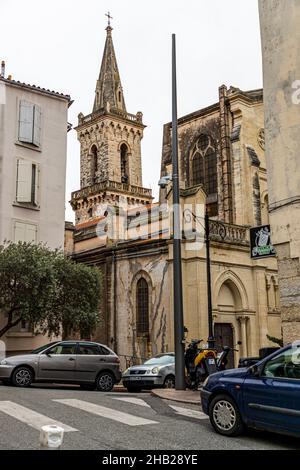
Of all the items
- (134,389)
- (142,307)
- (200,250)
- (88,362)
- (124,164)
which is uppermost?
(124,164)

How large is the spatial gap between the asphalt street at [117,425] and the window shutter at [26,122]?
13.9m

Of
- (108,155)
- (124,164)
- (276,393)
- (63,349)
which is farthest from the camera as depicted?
(124,164)

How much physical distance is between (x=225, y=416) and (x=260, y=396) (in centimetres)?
78

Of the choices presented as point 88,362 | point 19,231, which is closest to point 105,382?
point 88,362

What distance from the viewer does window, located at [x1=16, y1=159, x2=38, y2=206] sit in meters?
22.8

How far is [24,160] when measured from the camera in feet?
76.3

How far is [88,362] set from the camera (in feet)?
52.3

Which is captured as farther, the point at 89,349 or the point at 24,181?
the point at 24,181

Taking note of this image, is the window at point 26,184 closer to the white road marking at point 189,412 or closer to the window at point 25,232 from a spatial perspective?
the window at point 25,232

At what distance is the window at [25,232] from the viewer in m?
22.6

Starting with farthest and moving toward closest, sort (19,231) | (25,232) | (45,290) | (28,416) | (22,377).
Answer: (25,232)
(19,231)
(45,290)
(22,377)
(28,416)

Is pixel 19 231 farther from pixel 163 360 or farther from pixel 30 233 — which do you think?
pixel 163 360

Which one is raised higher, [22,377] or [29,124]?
[29,124]

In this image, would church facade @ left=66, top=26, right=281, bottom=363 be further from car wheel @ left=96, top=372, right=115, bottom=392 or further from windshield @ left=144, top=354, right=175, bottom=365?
car wheel @ left=96, top=372, right=115, bottom=392
